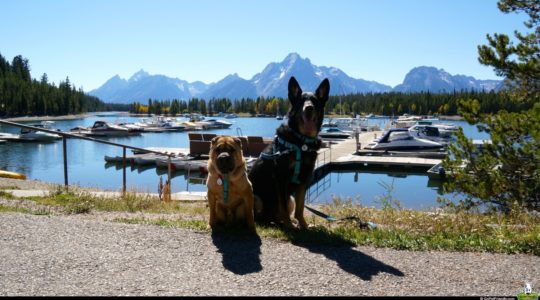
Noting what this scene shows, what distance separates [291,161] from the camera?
5.09 metres

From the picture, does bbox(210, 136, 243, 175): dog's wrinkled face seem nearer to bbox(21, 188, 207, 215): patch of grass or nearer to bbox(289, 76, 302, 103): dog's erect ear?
bbox(289, 76, 302, 103): dog's erect ear

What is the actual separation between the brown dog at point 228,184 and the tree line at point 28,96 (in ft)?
419

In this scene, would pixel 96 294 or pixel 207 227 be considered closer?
pixel 96 294

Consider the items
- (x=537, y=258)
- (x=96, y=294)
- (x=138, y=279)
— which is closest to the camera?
(x=96, y=294)

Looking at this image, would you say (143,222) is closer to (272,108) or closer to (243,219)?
(243,219)

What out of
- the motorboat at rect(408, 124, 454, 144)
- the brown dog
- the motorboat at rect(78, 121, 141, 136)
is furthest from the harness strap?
the motorboat at rect(78, 121, 141, 136)

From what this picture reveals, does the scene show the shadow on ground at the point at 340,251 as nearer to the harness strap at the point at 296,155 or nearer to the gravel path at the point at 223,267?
the gravel path at the point at 223,267

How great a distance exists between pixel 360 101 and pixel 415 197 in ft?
536

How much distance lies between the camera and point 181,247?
4488mm

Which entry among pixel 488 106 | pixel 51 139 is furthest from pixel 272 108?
pixel 51 139

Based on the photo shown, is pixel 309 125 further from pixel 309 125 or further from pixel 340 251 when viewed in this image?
pixel 340 251

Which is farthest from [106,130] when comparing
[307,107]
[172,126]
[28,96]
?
[307,107]

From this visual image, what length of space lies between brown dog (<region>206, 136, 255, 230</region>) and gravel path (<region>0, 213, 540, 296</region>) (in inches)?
14.6

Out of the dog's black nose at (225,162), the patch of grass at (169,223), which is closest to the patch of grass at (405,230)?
the patch of grass at (169,223)
